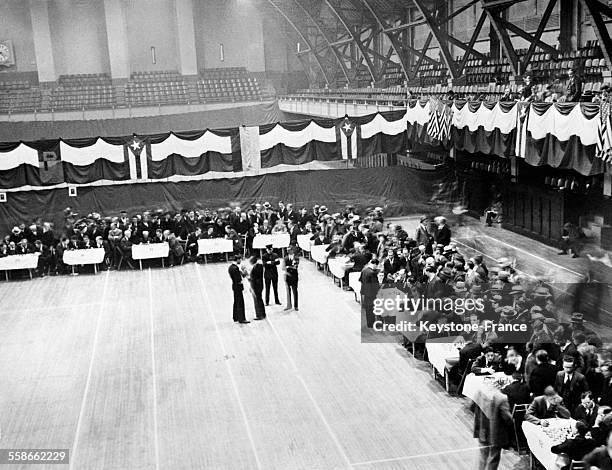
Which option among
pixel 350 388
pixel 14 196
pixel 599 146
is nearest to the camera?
pixel 350 388

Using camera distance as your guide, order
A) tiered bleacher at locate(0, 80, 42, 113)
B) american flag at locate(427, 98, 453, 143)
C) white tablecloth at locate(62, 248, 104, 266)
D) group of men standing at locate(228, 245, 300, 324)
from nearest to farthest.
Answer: group of men standing at locate(228, 245, 300, 324) < white tablecloth at locate(62, 248, 104, 266) < american flag at locate(427, 98, 453, 143) < tiered bleacher at locate(0, 80, 42, 113)

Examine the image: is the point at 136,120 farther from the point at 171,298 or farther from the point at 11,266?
the point at 171,298

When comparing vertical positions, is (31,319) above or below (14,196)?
below

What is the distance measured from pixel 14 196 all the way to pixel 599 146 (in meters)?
18.9

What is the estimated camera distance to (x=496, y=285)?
40.7 ft

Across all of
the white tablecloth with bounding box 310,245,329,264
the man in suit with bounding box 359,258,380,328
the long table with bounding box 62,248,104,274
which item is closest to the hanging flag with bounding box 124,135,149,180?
the long table with bounding box 62,248,104,274

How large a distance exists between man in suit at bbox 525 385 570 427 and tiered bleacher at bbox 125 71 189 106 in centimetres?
3916

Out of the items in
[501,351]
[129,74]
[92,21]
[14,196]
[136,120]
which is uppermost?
[92,21]

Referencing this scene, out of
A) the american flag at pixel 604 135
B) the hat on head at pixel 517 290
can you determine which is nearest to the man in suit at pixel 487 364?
the hat on head at pixel 517 290

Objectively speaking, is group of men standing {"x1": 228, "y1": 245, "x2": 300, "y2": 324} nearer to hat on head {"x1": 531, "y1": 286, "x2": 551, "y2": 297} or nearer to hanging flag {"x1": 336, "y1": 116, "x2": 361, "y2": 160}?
Result: hat on head {"x1": 531, "y1": 286, "x2": 551, "y2": 297}

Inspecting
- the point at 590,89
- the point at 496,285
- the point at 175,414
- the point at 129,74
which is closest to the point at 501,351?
the point at 496,285

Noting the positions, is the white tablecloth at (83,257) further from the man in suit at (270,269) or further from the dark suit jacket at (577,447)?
the dark suit jacket at (577,447)

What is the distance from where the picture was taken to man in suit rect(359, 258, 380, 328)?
572 inches

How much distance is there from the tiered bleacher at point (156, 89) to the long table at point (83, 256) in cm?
2524
